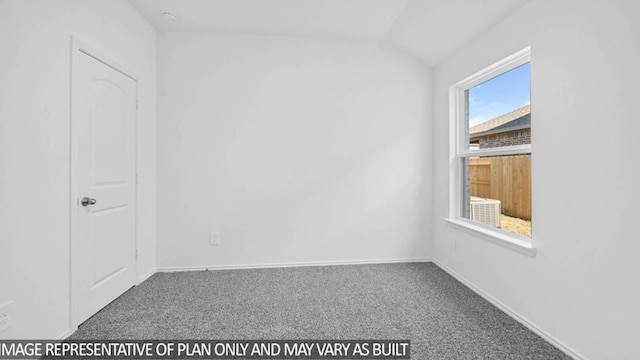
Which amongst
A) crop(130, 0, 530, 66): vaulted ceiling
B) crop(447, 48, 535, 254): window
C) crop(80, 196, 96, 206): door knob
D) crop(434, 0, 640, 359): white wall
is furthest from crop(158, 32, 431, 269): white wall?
crop(434, 0, 640, 359): white wall

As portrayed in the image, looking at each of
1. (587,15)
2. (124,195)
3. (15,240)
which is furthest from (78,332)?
(587,15)

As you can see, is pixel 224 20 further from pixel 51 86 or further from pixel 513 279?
pixel 513 279

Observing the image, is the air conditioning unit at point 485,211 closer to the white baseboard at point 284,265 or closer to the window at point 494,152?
the window at point 494,152

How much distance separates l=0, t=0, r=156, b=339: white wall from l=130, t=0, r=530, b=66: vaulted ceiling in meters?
0.90

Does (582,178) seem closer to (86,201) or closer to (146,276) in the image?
(86,201)

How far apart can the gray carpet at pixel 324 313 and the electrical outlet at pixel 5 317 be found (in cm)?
47

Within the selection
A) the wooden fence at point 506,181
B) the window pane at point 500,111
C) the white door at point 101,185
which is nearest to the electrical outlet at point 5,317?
the white door at point 101,185

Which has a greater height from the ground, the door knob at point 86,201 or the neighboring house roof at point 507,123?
the neighboring house roof at point 507,123

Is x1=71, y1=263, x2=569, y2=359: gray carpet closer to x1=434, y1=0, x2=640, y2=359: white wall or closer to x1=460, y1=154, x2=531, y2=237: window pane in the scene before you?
x1=434, y1=0, x2=640, y2=359: white wall

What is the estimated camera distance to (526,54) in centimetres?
212

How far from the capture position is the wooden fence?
2.15m

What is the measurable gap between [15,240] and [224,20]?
7.94 feet

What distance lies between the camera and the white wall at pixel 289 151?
3.09 meters

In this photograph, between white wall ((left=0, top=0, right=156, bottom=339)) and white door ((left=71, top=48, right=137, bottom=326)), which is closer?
white wall ((left=0, top=0, right=156, bottom=339))
